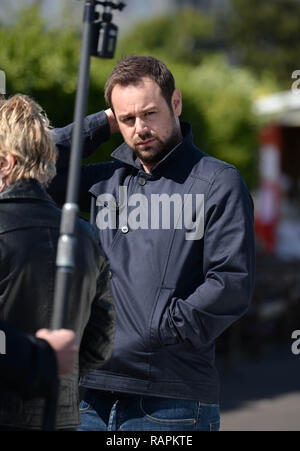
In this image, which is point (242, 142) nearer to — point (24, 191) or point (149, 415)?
point (149, 415)

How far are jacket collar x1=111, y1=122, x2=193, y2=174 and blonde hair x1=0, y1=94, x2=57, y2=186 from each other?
22.2 inches

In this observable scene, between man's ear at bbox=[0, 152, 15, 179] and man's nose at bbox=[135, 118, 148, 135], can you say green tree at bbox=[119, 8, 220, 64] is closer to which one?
man's nose at bbox=[135, 118, 148, 135]

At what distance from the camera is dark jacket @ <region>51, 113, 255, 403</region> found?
2.83 meters

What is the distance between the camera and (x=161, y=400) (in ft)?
9.37

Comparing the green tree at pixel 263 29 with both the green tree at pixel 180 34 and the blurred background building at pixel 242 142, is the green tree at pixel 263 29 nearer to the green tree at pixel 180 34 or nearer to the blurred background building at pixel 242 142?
the green tree at pixel 180 34

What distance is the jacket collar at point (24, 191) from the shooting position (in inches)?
94.2

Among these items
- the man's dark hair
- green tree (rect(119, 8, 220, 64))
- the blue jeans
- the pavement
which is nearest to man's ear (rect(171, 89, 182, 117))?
the man's dark hair

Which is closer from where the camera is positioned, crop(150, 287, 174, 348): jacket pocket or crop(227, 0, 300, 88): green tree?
crop(150, 287, 174, 348): jacket pocket

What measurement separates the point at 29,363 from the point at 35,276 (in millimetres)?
258

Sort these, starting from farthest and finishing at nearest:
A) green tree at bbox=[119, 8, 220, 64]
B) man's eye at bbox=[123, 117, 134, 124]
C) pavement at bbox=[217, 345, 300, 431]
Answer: green tree at bbox=[119, 8, 220, 64]
pavement at bbox=[217, 345, 300, 431]
man's eye at bbox=[123, 117, 134, 124]

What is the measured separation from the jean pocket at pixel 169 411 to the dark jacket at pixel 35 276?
421mm

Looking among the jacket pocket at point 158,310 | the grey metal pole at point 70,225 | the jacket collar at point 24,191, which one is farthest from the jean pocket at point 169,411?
the jacket collar at point 24,191
